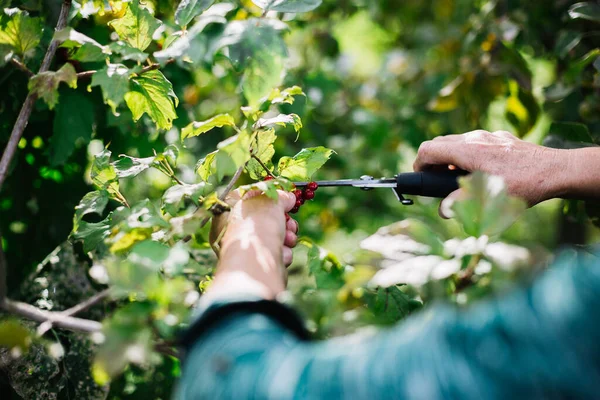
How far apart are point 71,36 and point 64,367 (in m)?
0.55

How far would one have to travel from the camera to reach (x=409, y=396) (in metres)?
0.49

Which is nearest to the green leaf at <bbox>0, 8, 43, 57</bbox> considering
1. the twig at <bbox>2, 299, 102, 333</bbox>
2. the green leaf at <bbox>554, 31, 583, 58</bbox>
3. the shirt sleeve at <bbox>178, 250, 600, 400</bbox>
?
the twig at <bbox>2, 299, 102, 333</bbox>

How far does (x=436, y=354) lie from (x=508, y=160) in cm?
64

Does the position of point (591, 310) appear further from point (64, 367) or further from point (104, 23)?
point (104, 23)

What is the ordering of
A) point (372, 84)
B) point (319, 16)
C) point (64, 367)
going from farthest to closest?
point (372, 84), point (319, 16), point (64, 367)

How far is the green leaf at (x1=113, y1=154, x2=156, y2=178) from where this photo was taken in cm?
88

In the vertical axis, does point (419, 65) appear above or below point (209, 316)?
below

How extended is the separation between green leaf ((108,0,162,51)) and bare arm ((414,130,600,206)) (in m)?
0.49

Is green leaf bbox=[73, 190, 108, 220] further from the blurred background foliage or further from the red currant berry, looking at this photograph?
the red currant berry

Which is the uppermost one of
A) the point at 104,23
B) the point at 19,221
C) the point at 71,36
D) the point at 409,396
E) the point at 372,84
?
the point at 71,36

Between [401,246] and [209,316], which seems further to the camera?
[401,246]

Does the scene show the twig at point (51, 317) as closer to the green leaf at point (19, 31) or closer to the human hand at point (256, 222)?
the human hand at point (256, 222)

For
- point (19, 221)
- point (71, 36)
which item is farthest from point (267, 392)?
point (19, 221)

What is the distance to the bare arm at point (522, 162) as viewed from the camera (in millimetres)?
1034
